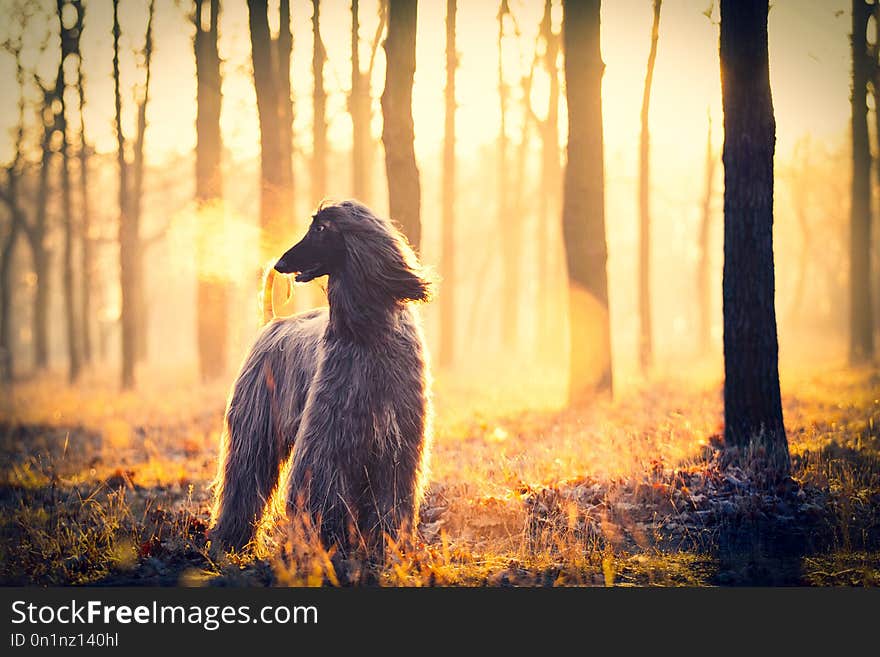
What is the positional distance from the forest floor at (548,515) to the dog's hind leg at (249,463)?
25cm

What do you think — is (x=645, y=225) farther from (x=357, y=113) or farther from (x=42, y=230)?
(x=42, y=230)

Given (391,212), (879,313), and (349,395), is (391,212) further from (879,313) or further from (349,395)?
(879,313)

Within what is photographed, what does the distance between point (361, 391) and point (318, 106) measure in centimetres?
1167

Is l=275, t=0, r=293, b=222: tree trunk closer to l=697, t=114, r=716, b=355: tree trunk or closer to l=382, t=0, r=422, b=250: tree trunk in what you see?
l=382, t=0, r=422, b=250: tree trunk

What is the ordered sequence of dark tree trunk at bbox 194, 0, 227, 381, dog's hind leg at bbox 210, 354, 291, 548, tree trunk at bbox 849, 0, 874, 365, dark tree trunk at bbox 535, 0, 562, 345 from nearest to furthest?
dog's hind leg at bbox 210, 354, 291, 548
dark tree trunk at bbox 194, 0, 227, 381
tree trunk at bbox 849, 0, 874, 365
dark tree trunk at bbox 535, 0, 562, 345

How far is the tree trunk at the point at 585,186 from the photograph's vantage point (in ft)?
27.2

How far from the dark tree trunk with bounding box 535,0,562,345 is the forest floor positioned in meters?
10.00

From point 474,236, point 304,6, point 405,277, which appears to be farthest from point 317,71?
point 474,236

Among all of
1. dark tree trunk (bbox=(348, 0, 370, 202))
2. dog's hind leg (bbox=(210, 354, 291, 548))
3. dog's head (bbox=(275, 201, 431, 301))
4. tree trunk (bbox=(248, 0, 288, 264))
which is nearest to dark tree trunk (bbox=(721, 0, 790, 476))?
dog's head (bbox=(275, 201, 431, 301))

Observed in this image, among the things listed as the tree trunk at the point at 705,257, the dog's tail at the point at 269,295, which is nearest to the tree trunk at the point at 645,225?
the tree trunk at the point at 705,257

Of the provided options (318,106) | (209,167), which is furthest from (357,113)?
(209,167)

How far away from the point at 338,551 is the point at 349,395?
0.88 metres

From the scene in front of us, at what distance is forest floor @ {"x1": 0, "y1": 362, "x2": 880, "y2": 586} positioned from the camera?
12.8 feet

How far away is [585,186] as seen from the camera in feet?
27.6
